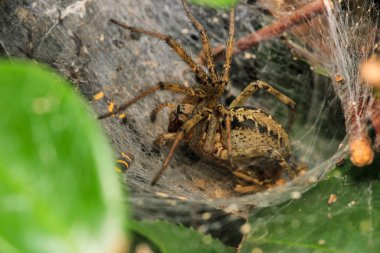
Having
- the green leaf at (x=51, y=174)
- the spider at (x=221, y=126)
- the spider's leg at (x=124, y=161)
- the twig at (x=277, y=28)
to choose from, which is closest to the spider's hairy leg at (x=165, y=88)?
the spider at (x=221, y=126)

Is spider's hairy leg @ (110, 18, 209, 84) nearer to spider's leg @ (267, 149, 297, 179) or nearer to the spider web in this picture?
the spider web

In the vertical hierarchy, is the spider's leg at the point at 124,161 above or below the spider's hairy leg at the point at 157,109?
below

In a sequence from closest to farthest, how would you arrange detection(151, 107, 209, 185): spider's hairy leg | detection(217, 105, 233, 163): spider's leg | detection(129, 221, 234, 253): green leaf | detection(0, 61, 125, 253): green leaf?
detection(0, 61, 125, 253): green leaf, detection(129, 221, 234, 253): green leaf, detection(151, 107, 209, 185): spider's hairy leg, detection(217, 105, 233, 163): spider's leg

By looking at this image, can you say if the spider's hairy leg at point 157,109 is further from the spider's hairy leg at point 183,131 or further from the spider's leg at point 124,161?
the spider's leg at point 124,161

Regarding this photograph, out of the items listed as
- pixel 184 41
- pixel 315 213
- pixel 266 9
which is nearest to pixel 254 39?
pixel 266 9

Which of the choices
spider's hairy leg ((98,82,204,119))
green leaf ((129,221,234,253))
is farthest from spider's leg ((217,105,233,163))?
green leaf ((129,221,234,253))

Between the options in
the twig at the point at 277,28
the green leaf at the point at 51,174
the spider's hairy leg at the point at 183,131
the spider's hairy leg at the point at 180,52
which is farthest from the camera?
the twig at the point at 277,28

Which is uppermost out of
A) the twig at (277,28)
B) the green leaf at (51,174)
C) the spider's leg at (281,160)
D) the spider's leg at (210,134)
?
the twig at (277,28)
